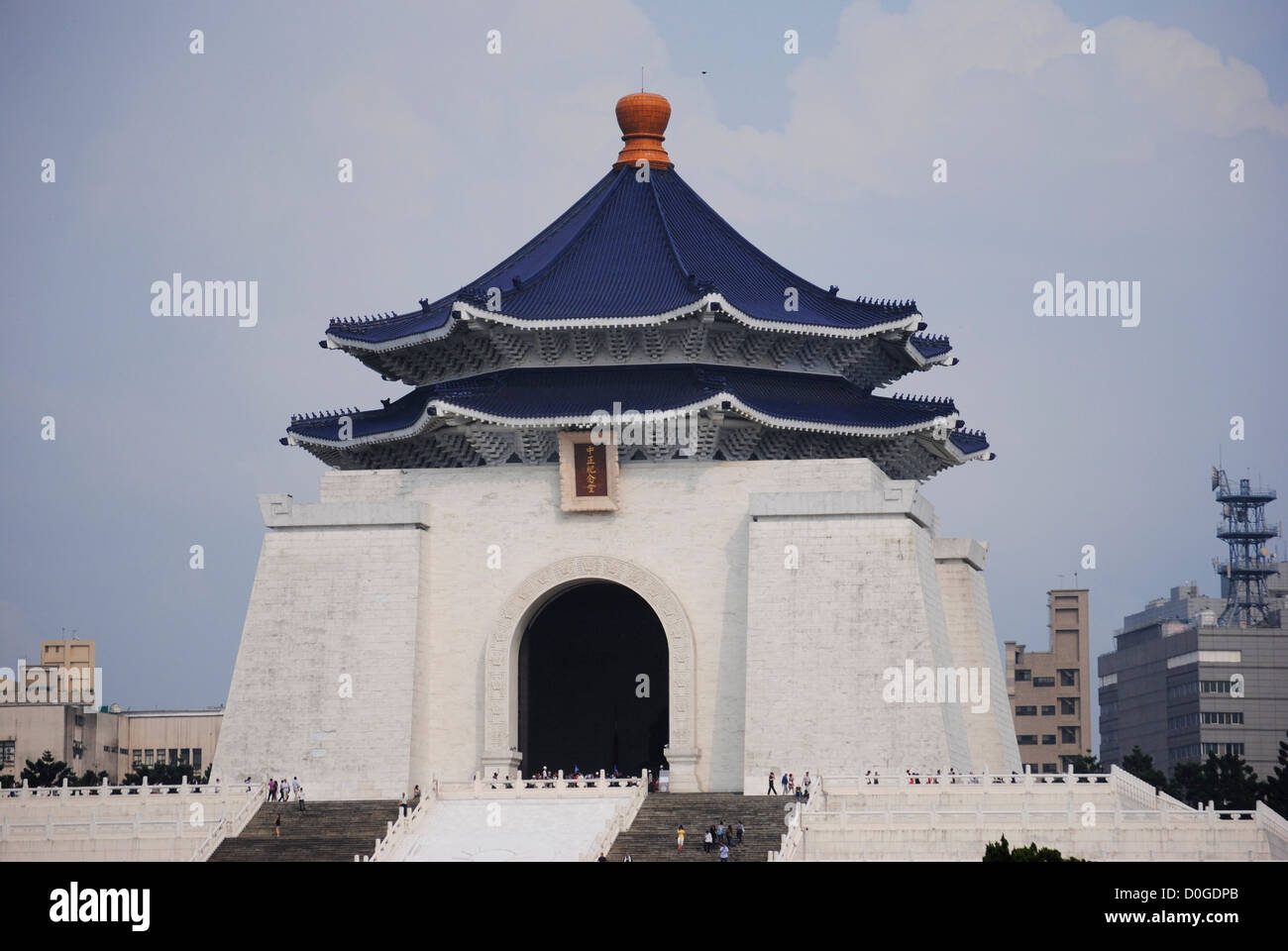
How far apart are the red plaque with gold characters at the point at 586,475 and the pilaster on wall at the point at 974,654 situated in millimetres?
7826

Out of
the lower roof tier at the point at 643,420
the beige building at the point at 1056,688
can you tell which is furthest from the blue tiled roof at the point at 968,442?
the beige building at the point at 1056,688

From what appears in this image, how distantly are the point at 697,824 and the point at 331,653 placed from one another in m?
9.02

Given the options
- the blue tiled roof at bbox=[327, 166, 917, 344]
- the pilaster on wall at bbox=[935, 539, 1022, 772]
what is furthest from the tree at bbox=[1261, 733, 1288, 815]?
the blue tiled roof at bbox=[327, 166, 917, 344]

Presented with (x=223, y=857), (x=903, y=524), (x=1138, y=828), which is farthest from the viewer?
(x=903, y=524)

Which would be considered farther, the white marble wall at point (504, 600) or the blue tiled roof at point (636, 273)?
the blue tiled roof at point (636, 273)

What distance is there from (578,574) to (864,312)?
26.5 ft

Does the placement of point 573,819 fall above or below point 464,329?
below

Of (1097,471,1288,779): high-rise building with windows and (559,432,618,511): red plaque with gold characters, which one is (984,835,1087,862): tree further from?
(1097,471,1288,779): high-rise building with windows

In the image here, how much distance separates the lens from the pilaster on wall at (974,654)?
47188mm

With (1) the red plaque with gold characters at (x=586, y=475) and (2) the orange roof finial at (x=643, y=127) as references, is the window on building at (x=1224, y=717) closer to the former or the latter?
(2) the orange roof finial at (x=643, y=127)

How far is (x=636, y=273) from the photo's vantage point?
153 ft
